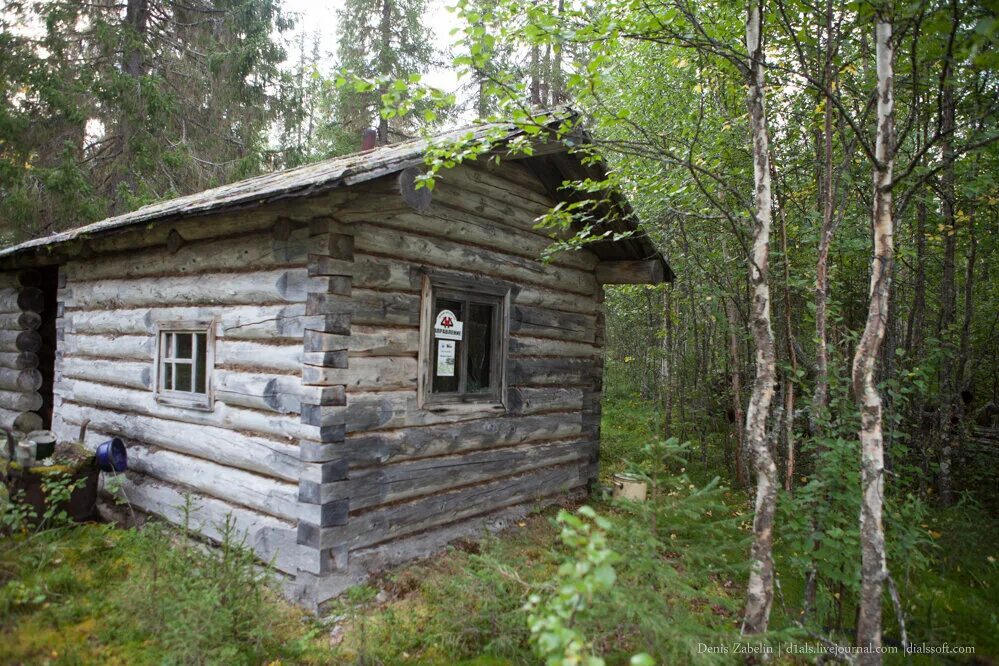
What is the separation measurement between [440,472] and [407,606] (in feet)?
4.30

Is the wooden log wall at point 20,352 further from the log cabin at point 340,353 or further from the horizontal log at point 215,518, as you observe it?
the horizontal log at point 215,518

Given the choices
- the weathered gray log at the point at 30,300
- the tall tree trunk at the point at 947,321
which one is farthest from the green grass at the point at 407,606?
the weathered gray log at the point at 30,300

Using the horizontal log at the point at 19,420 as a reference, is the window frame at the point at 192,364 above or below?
above

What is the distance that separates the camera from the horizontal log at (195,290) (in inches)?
192

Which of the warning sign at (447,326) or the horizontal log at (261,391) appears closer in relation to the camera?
the horizontal log at (261,391)

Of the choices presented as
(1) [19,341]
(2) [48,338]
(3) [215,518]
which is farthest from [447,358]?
(2) [48,338]

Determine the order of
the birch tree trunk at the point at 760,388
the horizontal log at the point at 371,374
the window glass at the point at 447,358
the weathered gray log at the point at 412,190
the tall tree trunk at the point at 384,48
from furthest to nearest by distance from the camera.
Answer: the tall tree trunk at the point at 384,48 → the window glass at the point at 447,358 → the horizontal log at the point at 371,374 → the weathered gray log at the point at 412,190 → the birch tree trunk at the point at 760,388

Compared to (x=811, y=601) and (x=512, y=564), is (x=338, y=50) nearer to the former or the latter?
→ (x=512, y=564)

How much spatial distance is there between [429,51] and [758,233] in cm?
1527

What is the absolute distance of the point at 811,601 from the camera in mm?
4191

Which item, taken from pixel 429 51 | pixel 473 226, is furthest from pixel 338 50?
pixel 473 226

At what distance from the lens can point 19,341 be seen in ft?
25.3

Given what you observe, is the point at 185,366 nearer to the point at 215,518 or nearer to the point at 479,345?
the point at 215,518

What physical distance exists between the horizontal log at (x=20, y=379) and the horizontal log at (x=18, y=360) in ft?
0.18
